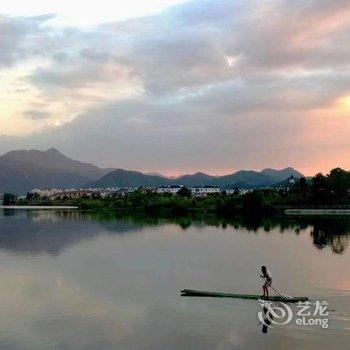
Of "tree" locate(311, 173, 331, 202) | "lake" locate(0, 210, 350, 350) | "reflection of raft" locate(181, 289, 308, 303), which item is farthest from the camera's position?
"tree" locate(311, 173, 331, 202)

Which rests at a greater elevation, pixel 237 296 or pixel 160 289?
pixel 237 296

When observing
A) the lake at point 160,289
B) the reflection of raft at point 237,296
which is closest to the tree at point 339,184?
the lake at point 160,289

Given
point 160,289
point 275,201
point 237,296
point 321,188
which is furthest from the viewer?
point 275,201

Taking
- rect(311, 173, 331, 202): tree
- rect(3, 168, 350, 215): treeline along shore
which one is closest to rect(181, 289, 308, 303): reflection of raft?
rect(3, 168, 350, 215): treeline along shore

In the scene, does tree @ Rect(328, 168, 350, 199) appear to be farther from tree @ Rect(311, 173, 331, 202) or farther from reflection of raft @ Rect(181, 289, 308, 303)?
reflection of raft @ Rect(181, 289, 308, 303)

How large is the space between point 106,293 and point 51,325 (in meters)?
4.78

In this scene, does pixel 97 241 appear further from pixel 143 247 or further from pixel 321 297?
pixel 321 297

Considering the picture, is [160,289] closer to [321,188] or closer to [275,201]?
[321,188]

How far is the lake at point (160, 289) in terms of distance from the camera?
1479 centimetres

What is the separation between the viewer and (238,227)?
55219 millimetres

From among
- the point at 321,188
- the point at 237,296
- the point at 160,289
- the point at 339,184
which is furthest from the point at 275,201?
the point at 237,296

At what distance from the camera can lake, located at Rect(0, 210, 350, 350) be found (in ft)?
48.5

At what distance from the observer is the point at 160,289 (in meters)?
21.7

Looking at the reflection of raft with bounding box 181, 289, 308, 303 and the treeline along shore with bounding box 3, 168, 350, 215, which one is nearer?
the reflection of raft with bounding box 181, 289, 308, 303
